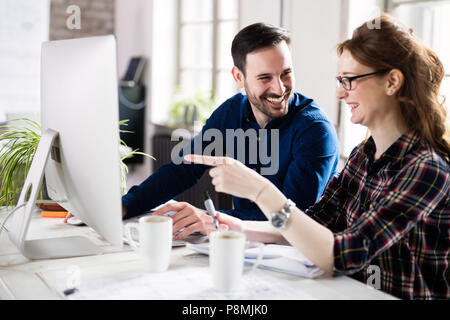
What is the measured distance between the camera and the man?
1.70m

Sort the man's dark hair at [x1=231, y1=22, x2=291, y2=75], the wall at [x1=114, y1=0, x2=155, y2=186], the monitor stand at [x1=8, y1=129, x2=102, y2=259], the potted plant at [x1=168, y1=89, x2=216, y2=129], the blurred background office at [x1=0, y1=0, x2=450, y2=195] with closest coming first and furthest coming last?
the monitor stand at [x1=8, y1=129, x2=102, y2=259] → the man's dark hair at [x1=231, y1=22, x2=291, y2=75] → the blurred background office at [x1=0, y1=0, x2=450, y2=195] → the potted plant at [x1=168, y1=89, x2=216, y2=129] → the wall at [x1=114, y1=0, x2=155, y2=186]

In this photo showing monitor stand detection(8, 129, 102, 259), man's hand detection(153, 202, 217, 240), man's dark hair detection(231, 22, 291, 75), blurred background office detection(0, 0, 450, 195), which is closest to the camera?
monitor stand detection(8, 129, 102, 259)

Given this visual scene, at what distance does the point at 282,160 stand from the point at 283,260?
775 mm

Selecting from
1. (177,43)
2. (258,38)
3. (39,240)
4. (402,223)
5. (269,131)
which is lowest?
(39,240)

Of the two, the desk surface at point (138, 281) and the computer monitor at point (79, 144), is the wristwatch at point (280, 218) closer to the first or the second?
the desk surface at point (138, 281)

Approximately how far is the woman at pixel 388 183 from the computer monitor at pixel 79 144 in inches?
9.1

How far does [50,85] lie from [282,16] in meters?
2.25

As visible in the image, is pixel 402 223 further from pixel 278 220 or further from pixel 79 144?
pixel 79 144

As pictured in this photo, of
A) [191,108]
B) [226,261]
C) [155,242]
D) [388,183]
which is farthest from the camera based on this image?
[191,108]

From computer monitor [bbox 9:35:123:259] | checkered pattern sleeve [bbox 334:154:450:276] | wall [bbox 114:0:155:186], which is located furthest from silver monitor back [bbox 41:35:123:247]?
wall [bbox 114:0:155:186]

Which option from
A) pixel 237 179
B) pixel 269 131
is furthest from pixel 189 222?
pixel 269 131

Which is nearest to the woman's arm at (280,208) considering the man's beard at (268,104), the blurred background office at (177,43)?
the man's beard at (268,104)

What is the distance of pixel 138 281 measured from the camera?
105cm

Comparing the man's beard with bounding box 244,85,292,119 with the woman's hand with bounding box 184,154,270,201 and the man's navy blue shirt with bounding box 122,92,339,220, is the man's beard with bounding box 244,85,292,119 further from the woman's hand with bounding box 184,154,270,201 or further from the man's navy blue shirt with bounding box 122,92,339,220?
the woman's hand with bounding box 184,154,270,201
